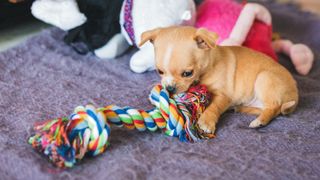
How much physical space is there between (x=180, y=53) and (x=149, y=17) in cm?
65

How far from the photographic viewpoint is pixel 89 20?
2416 millimetres

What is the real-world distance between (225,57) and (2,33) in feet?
5.41

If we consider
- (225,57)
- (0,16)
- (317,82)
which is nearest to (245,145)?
(225,57)

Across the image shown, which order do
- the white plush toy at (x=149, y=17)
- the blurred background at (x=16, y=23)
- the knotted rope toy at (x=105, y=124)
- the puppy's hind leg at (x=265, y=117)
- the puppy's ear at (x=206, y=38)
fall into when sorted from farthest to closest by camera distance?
the blurred background at (x=16, y=23)
the white plush toy at (x=149, y=17)
the puppy's hind leg at (x=265, y=117)
the puppy's ear at (x=206, y=38)
the knotted rope toy at (x=105, y=124)

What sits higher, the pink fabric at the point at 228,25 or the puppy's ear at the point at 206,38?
the puppy's ear at the point at 206,38

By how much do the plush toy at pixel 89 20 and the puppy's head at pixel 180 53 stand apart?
692 millimetres

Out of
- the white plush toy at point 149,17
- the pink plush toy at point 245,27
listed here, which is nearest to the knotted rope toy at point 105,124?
the white plush toy at point 149,17

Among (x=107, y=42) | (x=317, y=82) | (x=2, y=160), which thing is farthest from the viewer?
(x=107, y=42)

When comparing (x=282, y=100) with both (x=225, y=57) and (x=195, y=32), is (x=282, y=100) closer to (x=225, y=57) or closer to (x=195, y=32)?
(x=225, y=57)

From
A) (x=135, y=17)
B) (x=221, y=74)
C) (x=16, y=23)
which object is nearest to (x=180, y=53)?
(x=221, y=74)

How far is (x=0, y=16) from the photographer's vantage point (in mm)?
2578

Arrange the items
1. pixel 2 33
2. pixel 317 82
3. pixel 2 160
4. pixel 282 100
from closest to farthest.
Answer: pixel 2 160, pixel 282 100, pixel 317 82, pixel 2 33

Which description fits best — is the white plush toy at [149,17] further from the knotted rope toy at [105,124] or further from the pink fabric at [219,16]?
the knotted rope toy at [105,124]

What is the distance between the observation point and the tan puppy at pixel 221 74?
1687 millimetres
